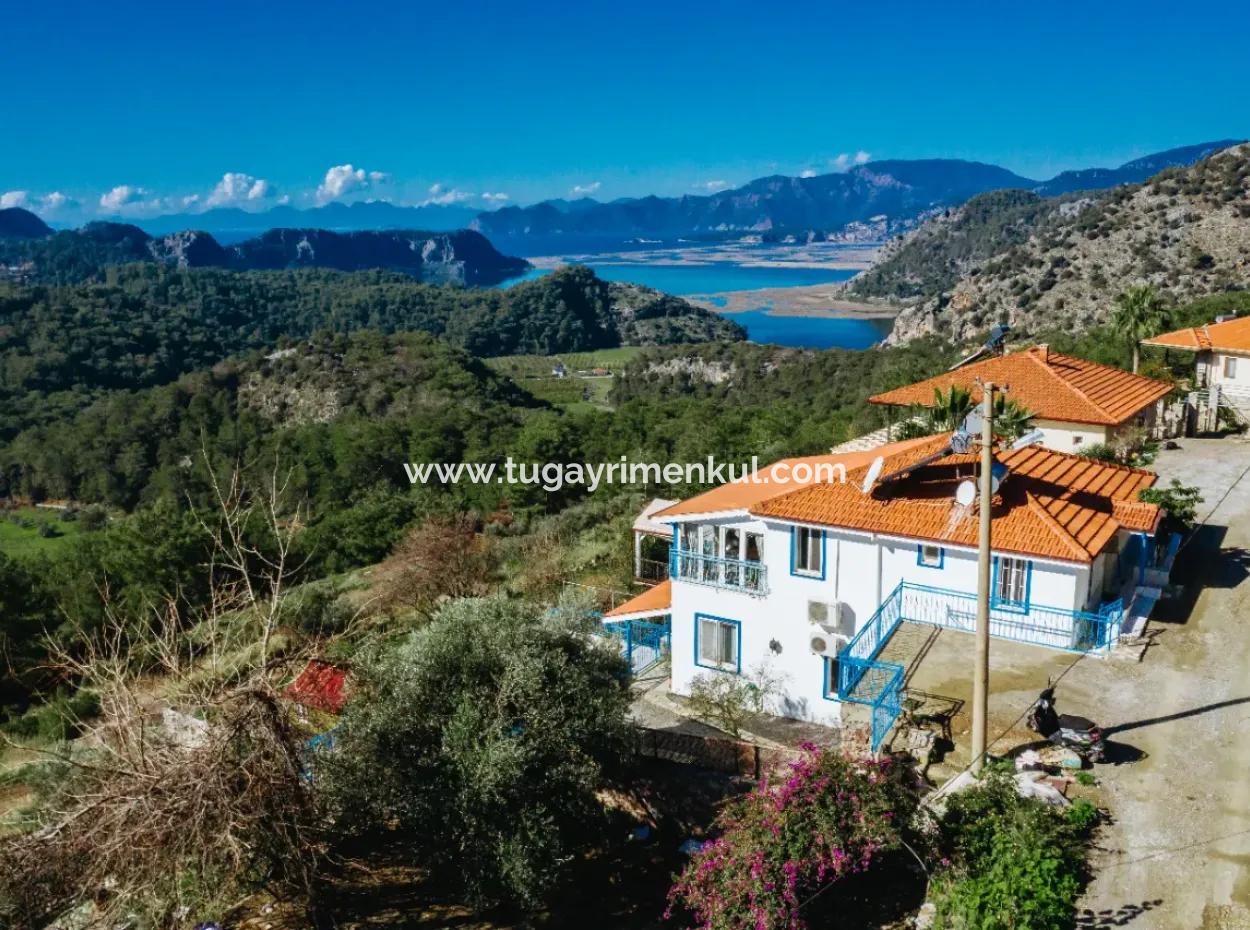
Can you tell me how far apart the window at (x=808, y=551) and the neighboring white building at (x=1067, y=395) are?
8.13m

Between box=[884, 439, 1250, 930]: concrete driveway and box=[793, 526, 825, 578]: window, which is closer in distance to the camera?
box=[884, 439, 1250, 930]: concrete driveway

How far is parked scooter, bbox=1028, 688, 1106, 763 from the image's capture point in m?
11.3

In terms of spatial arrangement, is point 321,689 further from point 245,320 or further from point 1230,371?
point 245,320

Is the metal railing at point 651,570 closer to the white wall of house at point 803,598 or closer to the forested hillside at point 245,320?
the white wall of house at point 803,598

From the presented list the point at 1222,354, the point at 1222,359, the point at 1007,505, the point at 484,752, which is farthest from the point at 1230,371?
the point at 484,752

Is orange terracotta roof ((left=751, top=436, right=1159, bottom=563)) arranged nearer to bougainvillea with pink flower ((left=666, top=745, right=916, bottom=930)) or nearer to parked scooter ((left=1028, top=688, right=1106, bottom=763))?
parked scooter ((left=1028, top=688, right=1106, bottom=763))

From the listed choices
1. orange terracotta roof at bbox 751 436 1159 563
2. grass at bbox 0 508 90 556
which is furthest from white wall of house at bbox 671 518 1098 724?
grass at bbox 0 508 90 556

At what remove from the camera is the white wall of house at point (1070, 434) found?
24.3 m

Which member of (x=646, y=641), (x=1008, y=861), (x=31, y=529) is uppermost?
(x=1008, y=861)

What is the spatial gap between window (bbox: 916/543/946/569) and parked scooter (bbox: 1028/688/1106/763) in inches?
134

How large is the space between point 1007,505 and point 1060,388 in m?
12.3

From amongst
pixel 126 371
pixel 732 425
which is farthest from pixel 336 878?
pixel 126 371

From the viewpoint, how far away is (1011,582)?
47.7ft

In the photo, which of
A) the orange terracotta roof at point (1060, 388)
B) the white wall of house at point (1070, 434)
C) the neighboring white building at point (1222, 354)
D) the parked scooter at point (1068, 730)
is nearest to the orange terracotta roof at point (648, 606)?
the parked scooter at point (1068, 730)
